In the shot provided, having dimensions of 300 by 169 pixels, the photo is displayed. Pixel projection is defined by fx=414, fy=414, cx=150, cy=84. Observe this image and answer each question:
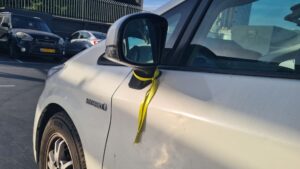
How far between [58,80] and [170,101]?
153cm

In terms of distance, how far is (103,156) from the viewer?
2361 mm

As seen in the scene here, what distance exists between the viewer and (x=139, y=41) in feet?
7.30

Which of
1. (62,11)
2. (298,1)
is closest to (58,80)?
(298,1)

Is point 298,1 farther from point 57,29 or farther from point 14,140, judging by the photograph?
point 57,29

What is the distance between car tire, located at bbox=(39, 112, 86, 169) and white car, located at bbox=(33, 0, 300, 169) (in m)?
0.02

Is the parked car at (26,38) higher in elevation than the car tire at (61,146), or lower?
lower

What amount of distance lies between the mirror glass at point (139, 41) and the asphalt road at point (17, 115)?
8.16 ft

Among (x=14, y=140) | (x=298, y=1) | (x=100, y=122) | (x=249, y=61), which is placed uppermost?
(x=298, y=1)

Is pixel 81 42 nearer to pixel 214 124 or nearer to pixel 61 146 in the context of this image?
pixel 61 146

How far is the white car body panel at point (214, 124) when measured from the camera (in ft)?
4.63

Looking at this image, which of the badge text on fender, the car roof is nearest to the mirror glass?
the car roof

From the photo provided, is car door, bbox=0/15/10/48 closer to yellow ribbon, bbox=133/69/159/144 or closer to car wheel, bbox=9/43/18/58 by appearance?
car wheel, bbox=9/43/18/58

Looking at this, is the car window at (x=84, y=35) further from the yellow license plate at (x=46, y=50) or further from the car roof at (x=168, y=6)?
the car roof at (x=168, y=6)

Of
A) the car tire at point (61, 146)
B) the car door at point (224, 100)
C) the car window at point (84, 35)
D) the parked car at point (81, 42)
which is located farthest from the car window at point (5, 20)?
the car door at point (224, 100)
